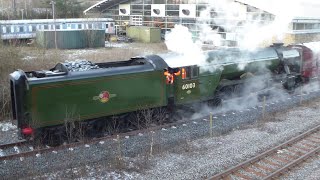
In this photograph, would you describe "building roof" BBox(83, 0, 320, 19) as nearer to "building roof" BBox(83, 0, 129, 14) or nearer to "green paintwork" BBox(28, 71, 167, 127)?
"green paintwork" BBox(28, 71, 167, 127)

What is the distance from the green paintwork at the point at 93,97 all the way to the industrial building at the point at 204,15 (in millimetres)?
11809

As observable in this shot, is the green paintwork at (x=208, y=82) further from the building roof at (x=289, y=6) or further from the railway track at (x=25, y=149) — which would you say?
the building roof at (x=289, y=6)

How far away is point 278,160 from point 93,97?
5.87m

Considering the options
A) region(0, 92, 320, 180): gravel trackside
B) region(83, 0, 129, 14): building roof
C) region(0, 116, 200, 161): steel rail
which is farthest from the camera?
region(83, 0, 129, 14): building roof

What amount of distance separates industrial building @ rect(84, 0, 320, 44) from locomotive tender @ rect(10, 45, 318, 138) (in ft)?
25.0

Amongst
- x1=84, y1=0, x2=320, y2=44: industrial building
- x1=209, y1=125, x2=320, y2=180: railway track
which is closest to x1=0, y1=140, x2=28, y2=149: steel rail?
x1=209, y1=125, x2=320, y2=180: railway track

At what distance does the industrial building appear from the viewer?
1118 inches

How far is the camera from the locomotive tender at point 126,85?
33.4ft

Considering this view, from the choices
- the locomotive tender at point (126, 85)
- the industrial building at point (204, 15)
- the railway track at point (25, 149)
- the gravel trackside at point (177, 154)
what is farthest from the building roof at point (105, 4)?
the railway track at point (25, 149)

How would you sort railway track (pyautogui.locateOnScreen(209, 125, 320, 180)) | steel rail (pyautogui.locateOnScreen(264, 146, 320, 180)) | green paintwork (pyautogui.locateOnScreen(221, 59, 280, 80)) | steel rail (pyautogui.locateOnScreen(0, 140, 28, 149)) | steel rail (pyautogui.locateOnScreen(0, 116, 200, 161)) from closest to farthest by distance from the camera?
1. steel rail (pyautogui.locateOnScreen(264, 146, 320, 180))
2. railway track (pyautogui.locateOnScreen(209, 125, 320, 180))
3. steel rail (pyautogui.locateOnScreen(0, 116, 200, 161))
4. steel rail (pyautogui.locateOnScreen(0, 140, 28, 149))
5. green paintwork (pyautogui.locateOnScreen(221, 59, 280, 80))

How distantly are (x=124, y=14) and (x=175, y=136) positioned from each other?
123 ft

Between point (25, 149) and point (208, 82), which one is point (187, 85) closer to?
point (208, 82)

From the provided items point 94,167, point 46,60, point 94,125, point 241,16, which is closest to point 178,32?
point 94,125

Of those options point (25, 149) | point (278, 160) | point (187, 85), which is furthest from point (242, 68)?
point (25, 149)
